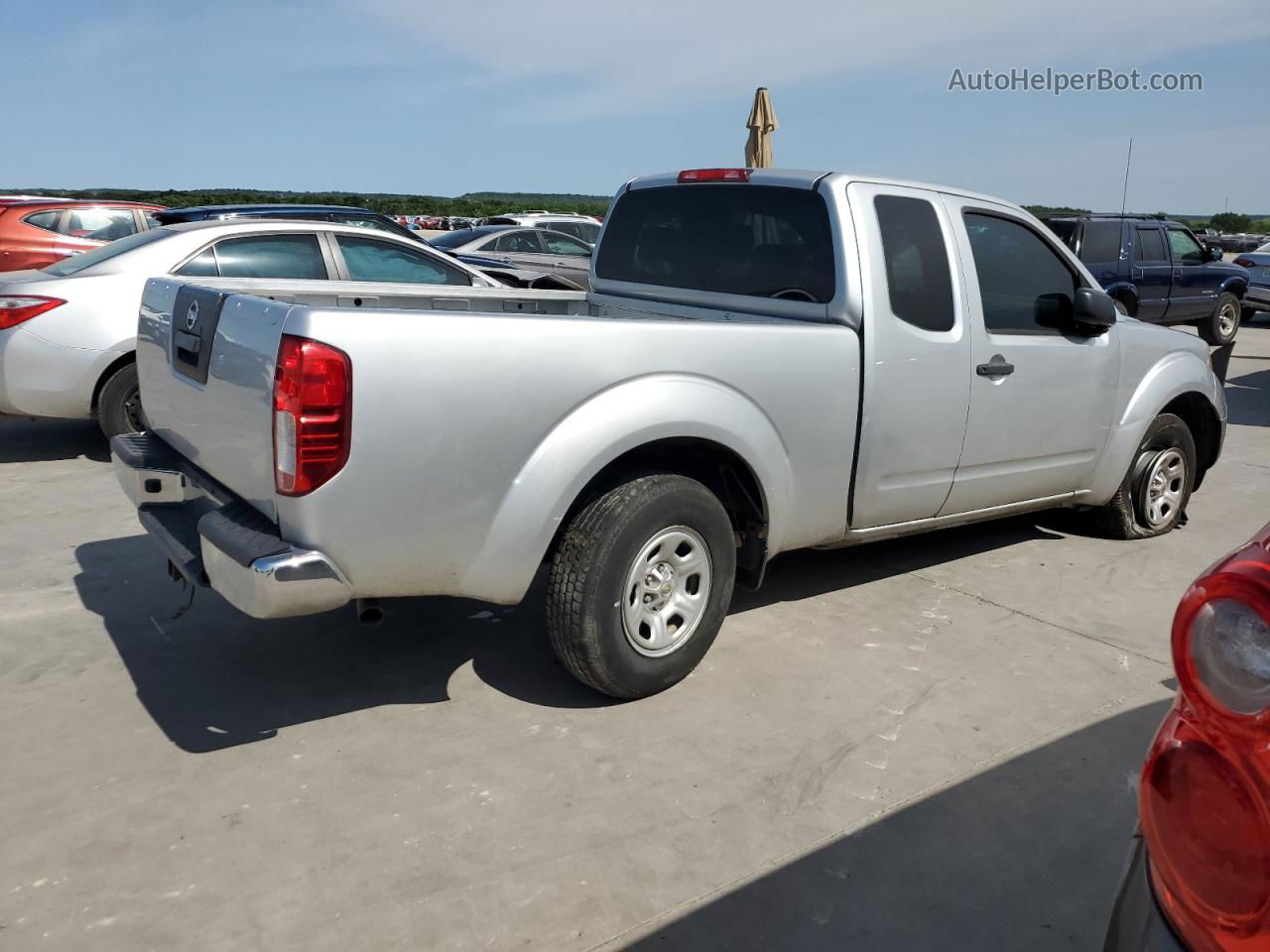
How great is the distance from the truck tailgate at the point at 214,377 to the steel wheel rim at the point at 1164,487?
4595 mm

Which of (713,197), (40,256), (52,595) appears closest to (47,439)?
(40,256)

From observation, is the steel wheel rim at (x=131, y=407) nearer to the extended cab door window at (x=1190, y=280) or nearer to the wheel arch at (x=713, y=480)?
the wheel arch at (x=713, y=480)

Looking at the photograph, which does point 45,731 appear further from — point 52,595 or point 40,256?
point 40,256

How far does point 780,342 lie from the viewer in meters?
3.81

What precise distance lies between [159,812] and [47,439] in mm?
5737

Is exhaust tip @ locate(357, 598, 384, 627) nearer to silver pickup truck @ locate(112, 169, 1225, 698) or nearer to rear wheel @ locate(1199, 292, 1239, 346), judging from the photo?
silver pickup truck @ locate(112, 169, 1225, 698)

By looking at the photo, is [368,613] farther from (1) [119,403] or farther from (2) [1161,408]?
(1) [119,403]

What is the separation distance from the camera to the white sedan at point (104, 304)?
6.51 metres

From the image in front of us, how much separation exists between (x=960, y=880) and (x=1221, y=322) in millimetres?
15293

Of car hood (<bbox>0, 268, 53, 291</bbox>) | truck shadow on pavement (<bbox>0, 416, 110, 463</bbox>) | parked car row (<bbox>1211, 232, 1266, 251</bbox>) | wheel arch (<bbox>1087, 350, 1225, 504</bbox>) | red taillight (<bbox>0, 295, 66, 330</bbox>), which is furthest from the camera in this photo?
parked car row (<bbox>1211, 232, 1266, 251</bbox>)

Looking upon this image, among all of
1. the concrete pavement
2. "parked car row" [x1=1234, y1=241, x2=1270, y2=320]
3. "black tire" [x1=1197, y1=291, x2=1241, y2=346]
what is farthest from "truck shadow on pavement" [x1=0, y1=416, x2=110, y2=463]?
"parked car row" [x1=1234, y1=241, x2=1270, y2=320]

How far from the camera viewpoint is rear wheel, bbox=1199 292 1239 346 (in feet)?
50.2

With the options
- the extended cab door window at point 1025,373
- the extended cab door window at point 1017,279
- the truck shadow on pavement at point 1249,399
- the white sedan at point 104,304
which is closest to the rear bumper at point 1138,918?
the extended cab door window at point 1025,373

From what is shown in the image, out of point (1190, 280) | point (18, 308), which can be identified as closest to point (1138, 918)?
point (18, 308)
